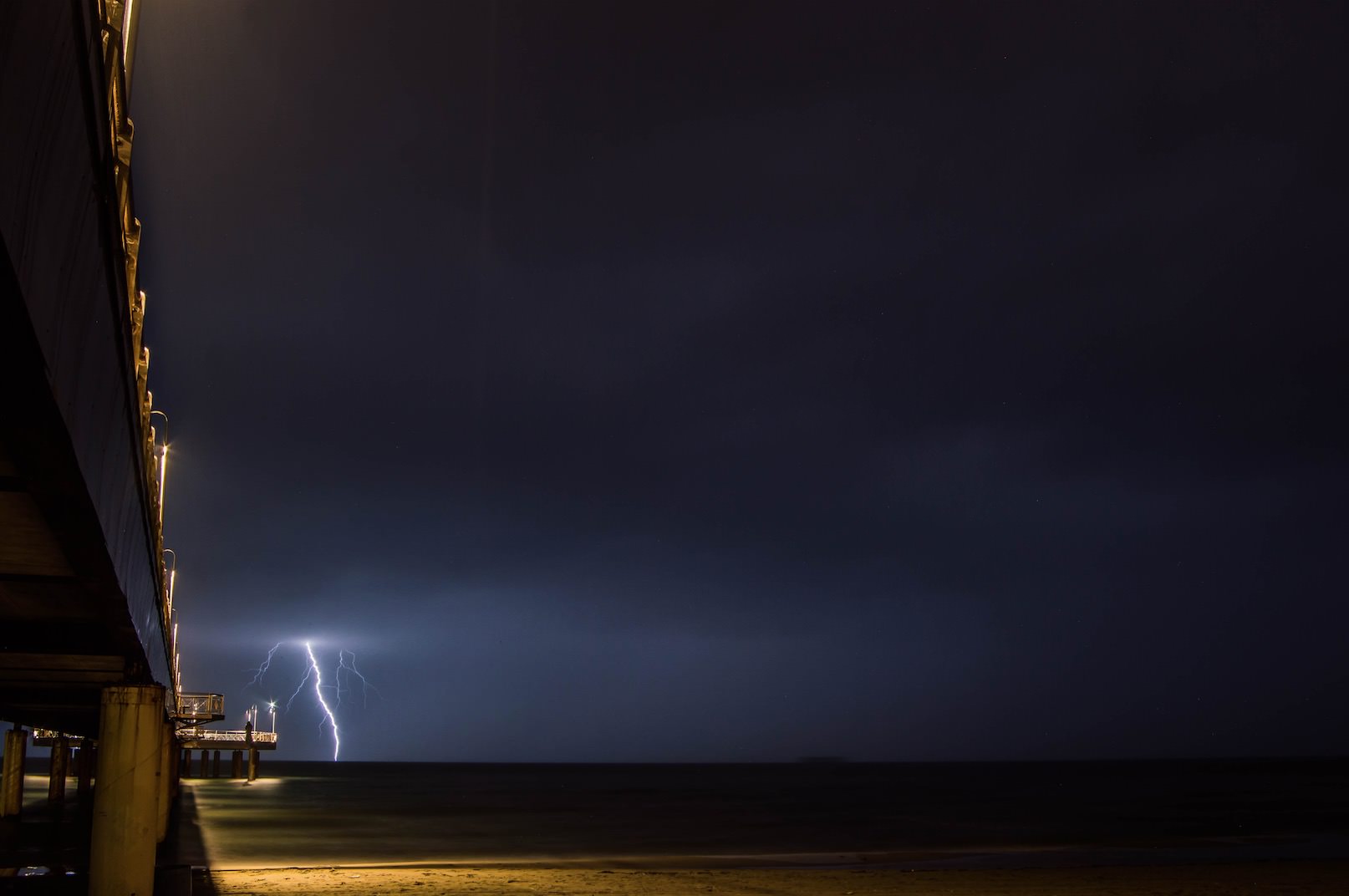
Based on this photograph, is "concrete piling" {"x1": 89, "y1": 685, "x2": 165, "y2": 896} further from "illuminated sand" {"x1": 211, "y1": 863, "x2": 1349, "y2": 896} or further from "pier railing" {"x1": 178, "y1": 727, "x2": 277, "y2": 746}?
"pier railing" {"x1": 178, "y1": 727, "x2": 277, "y2": 746}

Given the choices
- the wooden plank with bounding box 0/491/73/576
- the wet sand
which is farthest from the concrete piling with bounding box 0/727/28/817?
Result: the wooden plank with bounding box 0/491/73/576

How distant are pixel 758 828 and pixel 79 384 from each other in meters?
59.4

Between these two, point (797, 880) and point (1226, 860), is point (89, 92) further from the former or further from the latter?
point (1226, 860)

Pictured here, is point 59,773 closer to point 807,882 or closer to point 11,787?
point 11,787

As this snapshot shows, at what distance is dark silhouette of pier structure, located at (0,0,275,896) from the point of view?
170 inches

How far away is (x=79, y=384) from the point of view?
636 cm

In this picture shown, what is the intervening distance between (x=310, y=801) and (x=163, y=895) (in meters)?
68.7

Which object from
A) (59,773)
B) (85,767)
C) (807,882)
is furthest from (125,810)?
(85,767)

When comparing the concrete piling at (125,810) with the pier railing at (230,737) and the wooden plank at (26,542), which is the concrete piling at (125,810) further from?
the pier railing at (230,737)

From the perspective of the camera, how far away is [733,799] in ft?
327

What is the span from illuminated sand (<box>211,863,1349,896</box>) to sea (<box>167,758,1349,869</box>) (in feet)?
13.7

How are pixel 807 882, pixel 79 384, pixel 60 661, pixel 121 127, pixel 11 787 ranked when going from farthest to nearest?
pixel 11 787, pixel 807 882, pixel 60 661, pixel 121 127, pixel 79 384

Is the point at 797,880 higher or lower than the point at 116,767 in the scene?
lower

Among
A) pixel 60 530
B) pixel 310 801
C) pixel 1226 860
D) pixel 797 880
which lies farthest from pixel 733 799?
pixel 60 530
